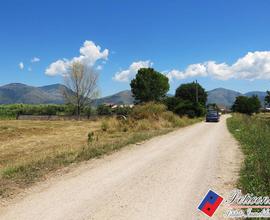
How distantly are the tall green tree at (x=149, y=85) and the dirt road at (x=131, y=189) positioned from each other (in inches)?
2631

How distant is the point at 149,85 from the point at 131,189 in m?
72.1

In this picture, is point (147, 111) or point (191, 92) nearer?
point (147, 111)

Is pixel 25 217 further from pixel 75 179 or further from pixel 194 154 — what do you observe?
pixel 194 154

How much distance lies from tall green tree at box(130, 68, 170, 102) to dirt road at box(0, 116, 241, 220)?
66.8m

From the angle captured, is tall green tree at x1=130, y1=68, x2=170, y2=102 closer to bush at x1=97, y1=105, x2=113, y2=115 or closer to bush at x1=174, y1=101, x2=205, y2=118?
bush at x1=97, y1=105, x2=113, y2=115

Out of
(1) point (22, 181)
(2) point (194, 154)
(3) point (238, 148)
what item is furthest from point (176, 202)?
(3) point (238, 148)

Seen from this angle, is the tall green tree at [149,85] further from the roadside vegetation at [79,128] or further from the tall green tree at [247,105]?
the tall green tree at [247,105]

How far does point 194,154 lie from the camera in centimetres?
1347

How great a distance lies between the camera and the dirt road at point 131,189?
6.04 meters

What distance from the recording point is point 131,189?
7.70 m

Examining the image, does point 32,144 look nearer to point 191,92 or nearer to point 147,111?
point 147,111

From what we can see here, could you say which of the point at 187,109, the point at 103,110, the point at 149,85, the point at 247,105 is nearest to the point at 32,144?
the point at 187,109

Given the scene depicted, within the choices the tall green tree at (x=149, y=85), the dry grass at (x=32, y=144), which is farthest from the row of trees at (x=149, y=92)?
the dry grass at (x=32, y=144)

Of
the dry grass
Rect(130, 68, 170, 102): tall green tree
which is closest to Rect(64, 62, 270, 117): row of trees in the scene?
Rect(130, 68, 170, 102): tall green tree
